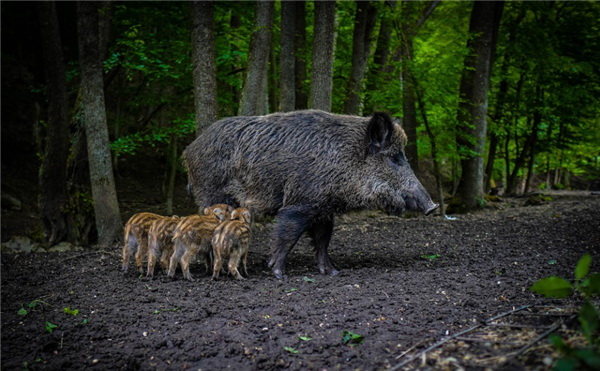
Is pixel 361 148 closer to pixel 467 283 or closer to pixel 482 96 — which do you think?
pixel 467 283

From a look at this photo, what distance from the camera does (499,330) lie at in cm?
334

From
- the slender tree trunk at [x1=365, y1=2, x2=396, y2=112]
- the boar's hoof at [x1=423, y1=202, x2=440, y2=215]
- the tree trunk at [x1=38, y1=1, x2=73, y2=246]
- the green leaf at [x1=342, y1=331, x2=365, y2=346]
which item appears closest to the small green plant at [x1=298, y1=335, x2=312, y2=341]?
the green leaf at [x1=342, y1=331, x2=365, y2=346]

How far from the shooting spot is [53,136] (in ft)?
26.0

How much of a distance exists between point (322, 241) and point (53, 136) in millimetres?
4824

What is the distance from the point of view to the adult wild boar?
5.86 meters

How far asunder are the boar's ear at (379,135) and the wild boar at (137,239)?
9.11 feet

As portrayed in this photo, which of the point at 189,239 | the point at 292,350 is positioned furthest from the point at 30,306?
the point at 292,350

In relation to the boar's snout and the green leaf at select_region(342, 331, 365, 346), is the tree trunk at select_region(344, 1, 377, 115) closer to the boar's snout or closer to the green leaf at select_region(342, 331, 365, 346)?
the boar's snout

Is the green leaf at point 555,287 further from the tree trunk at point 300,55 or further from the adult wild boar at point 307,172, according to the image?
the tree trunk at point 300,55

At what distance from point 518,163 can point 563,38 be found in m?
4.55

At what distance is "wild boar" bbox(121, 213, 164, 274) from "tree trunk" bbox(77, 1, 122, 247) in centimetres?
214

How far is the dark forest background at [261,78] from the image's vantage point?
25.9 ft

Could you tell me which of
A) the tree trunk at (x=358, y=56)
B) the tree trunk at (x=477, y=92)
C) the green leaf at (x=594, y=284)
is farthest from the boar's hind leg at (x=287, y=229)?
the tree trunk at (x=477, y=92)

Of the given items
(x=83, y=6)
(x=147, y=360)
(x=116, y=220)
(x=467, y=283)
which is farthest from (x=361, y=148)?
(x=83, y=6)
